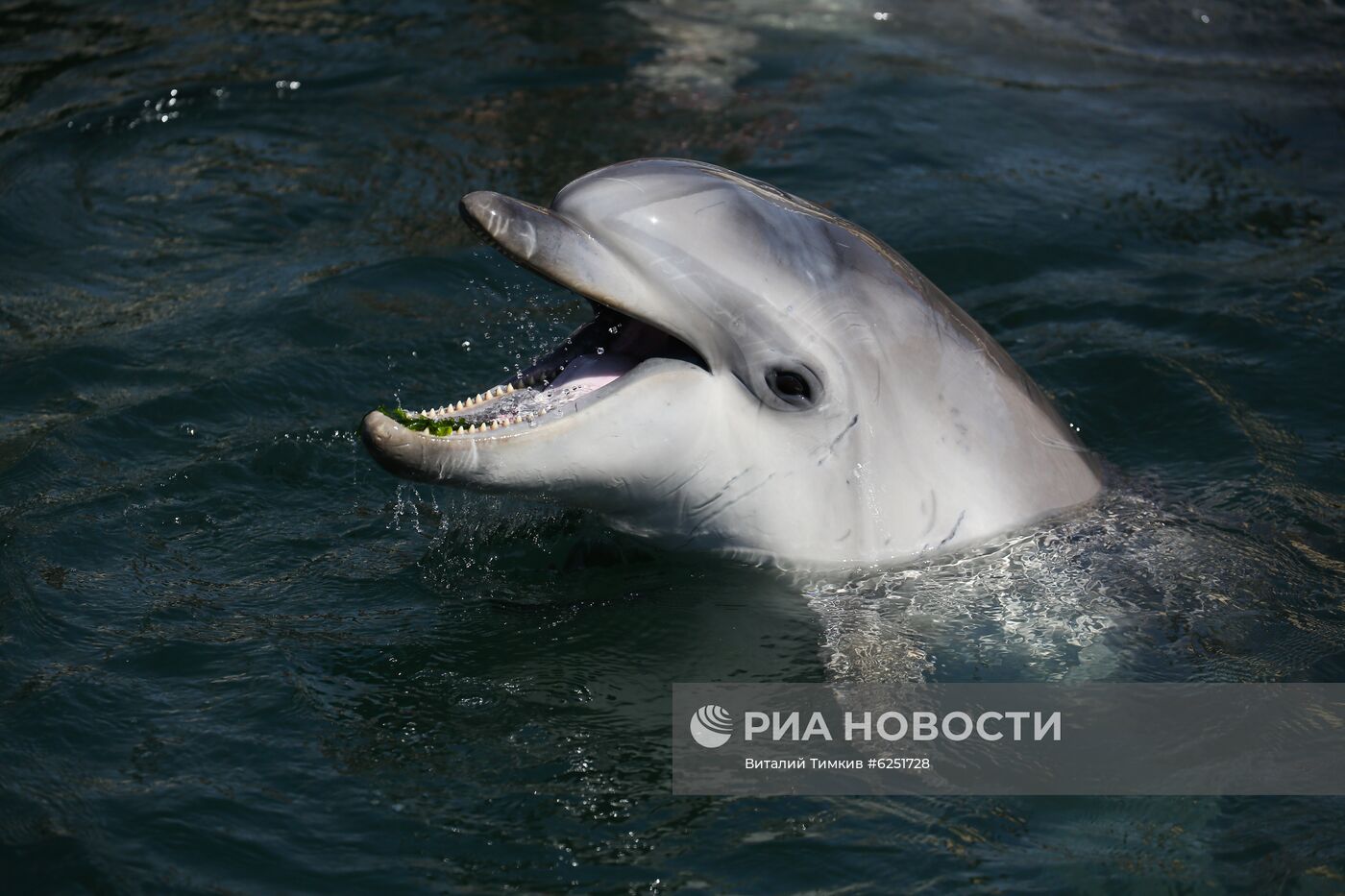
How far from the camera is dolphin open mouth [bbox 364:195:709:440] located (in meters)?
4.69

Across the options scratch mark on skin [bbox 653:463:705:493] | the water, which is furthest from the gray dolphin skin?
the water

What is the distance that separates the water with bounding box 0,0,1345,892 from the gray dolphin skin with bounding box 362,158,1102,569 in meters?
0.29

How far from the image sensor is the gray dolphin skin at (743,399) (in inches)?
185

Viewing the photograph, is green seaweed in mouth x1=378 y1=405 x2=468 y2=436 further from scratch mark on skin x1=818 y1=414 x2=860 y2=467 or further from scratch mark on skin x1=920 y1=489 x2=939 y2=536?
scratch mark on skin x1=920 y1=489 x2=939 y2=536

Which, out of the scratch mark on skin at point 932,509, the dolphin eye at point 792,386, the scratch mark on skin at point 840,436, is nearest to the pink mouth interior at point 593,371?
the dolphin eye at point 792,386

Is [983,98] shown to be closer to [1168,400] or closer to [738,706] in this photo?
[1168,400]

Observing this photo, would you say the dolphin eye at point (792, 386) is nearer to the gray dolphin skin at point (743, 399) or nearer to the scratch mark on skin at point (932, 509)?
the gray dolphin skin at point (743, 399)

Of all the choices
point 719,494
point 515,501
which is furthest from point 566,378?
point 515,501

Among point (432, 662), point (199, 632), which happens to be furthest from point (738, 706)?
point (199, 632)

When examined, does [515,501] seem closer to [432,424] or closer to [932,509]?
[432,424]

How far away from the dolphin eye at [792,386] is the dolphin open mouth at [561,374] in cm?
24

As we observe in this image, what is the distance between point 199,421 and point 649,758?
11.0ft

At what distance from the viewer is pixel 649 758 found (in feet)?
15.5

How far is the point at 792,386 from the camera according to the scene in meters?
5.02
